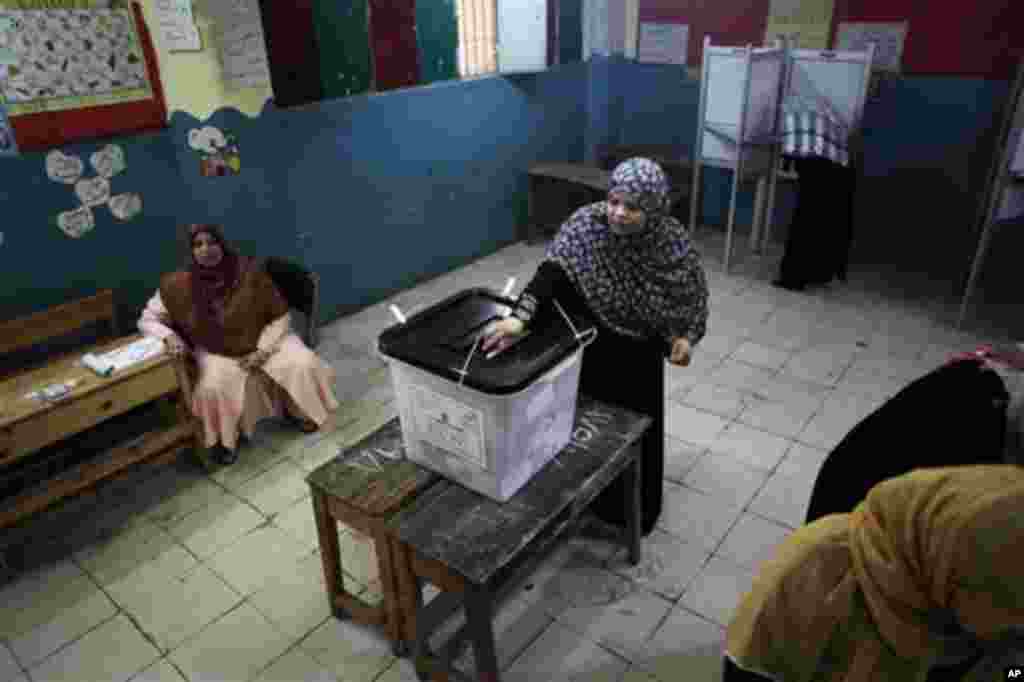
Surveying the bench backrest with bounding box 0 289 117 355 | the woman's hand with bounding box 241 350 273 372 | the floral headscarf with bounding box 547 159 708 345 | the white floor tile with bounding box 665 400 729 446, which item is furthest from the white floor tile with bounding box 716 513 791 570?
the bench backrest with bounding box 0 289 117 355

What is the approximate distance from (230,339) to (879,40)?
4553 millimetres

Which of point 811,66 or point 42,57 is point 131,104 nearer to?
point 42,57

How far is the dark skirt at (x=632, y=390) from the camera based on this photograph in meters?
2.25

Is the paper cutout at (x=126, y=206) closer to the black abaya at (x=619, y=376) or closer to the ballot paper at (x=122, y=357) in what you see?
the ballot paper at (x=122, y=357)

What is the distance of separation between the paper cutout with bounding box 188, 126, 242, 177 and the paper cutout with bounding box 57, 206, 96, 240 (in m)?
0.55

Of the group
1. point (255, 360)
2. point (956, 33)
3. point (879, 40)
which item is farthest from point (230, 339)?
point (956, 33)

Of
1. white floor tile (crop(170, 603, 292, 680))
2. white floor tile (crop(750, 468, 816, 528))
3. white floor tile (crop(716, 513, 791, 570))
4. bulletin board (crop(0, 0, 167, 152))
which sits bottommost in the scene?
white floor tile (crop(170, 603, 292, 680))

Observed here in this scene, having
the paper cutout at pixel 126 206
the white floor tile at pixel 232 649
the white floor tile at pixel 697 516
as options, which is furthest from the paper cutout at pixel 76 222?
the white floor tile at pixel 697 516

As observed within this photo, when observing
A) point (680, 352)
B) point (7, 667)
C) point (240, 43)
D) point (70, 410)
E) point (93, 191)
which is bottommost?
point (7, 667)

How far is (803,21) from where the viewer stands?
488cm

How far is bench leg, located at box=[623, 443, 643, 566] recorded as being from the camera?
2.25 meters

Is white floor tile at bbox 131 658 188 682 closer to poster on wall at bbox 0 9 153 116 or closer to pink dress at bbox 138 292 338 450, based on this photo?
pink dress at bbox 138 292 338 450

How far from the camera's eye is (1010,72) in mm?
4266

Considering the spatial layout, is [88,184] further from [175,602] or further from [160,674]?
[160,674]
